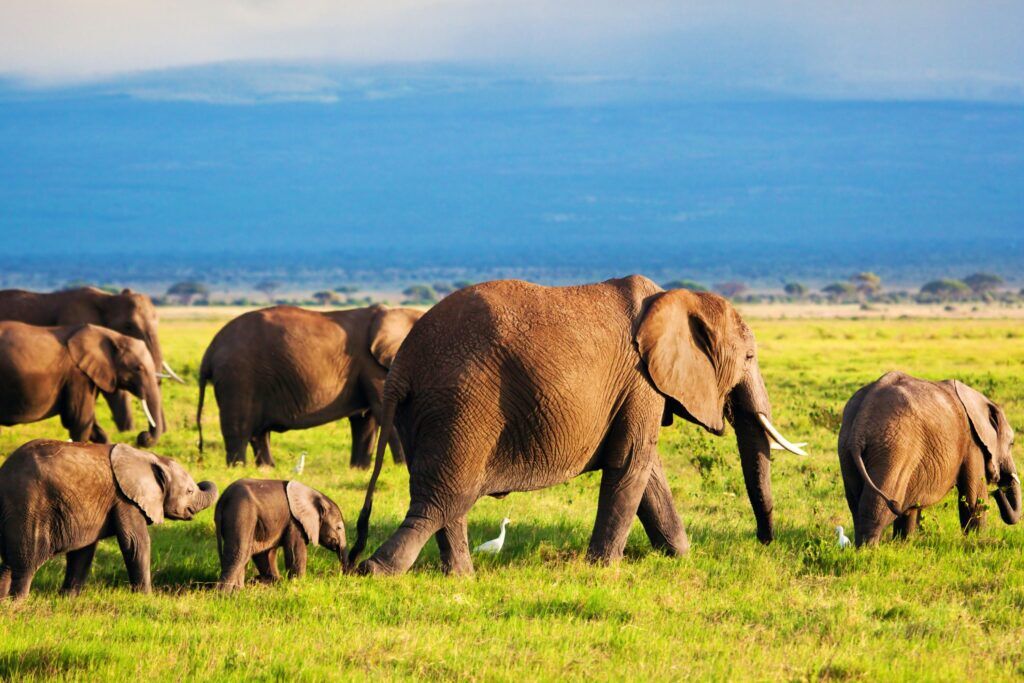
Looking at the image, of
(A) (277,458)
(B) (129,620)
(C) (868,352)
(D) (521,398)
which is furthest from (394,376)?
(C) (868,352)

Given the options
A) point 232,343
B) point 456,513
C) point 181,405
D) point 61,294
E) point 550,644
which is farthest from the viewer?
point 181,405

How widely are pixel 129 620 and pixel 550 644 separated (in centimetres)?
260

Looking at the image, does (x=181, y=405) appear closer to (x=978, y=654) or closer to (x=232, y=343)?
(x=232, y=343)

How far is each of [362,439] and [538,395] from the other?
792 cm

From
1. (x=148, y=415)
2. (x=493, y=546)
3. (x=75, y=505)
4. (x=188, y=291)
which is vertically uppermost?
(x=75, y=505)

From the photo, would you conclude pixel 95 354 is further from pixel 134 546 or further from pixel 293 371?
pixel 134 546

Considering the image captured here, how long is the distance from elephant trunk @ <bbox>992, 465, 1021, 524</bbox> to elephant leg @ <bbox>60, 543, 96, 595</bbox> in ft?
24.3

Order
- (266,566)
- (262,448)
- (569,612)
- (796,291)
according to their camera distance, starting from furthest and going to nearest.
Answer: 1. (796,291)
2. (262,448)
3. (266,566)
4. (569,612)

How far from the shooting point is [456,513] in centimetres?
1012

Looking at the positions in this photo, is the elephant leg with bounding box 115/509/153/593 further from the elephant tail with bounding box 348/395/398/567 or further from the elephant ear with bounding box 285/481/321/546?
the elephant tail with bounding box 348/395/398/567

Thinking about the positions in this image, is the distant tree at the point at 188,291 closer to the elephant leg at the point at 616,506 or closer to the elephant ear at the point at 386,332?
the elephant ear at the point at 386,332

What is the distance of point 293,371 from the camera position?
55.8ft

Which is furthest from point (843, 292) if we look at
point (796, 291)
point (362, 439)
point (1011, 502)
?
point (1011, 502)

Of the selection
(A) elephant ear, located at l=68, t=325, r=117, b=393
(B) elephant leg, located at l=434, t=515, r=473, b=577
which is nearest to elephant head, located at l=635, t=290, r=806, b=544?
(B) elephant leg, located at l=434, t=515, r=473, b=577
